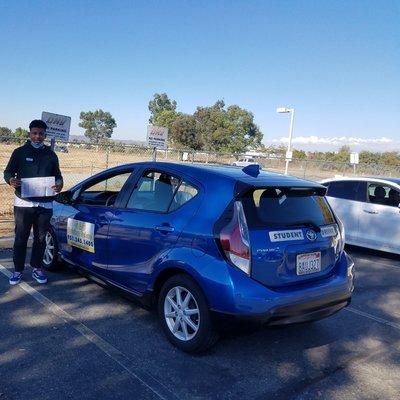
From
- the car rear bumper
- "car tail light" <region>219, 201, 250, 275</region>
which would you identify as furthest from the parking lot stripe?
"car tail light" <region>219, 201, 250, 275</region>

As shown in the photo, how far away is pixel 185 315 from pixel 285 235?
1.08 metres

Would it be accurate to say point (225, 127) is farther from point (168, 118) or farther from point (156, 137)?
point (156, 137)

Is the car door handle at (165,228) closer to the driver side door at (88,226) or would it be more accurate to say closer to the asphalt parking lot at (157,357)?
the driver side door at (88,226)

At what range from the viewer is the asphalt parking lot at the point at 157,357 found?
10.5ft

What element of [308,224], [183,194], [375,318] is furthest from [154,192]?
[375,318]

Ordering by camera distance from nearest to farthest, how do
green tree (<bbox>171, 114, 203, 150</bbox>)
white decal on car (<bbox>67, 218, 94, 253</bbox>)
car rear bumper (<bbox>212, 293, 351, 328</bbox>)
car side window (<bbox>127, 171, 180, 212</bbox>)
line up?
car rear bumper (<bbox>212, 293, 351, 328</bbox>), car side window (<bbox>127, 171, 180, 212</bbox>), white decal on car (<bbox>67, 218, 94, 253</bbox>), green tree (<bbox>171, 114, 203, 150</bbox>)

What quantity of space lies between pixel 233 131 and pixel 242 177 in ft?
202

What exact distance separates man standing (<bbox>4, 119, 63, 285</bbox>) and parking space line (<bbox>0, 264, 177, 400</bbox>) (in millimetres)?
347

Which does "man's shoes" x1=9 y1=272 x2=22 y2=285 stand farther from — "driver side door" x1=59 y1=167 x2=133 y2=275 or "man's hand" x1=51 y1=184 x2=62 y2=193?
"man's hand" x1=51 y1=184 x2=62 y2=193

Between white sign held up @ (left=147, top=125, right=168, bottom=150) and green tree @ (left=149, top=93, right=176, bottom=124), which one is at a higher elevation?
green tree @ (left=149, top=93, right=176, bottom=124)

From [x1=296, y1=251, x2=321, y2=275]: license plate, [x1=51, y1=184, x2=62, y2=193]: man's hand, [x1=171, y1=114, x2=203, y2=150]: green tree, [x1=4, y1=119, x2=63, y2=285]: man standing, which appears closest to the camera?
[x1=296, y1=251, x2=321, y2=275]: license plate

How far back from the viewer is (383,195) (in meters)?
8.62

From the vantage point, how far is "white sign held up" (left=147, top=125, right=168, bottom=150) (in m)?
12.7

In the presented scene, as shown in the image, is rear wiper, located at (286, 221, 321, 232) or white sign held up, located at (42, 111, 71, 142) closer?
rear wiper, located at (286, 221, 321, 232)
